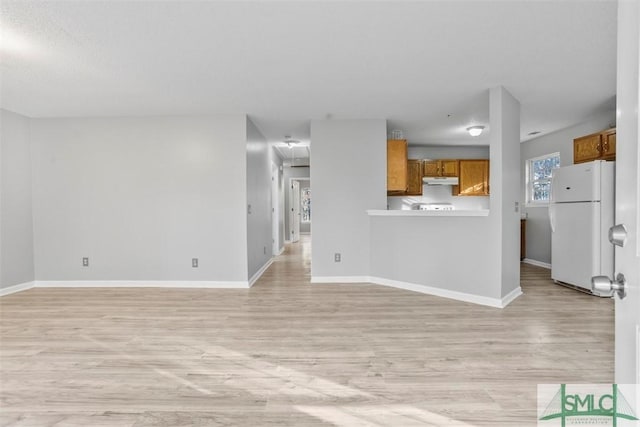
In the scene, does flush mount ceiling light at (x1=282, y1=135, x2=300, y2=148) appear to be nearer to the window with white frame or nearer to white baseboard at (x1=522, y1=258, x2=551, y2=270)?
the window with white frame

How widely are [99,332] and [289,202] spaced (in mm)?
7425

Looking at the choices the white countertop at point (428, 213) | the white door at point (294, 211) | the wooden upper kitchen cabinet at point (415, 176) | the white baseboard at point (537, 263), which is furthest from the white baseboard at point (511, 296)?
the white door at point (294, 211)

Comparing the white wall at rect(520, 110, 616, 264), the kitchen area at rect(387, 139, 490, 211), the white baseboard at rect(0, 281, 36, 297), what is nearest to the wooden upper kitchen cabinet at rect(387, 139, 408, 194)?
the kitchen area at rect(387, 139, 490, 211)

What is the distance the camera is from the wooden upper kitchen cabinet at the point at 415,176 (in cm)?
642

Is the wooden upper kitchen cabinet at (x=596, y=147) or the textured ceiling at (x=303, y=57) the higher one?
the textured ceiling at (x=303, y=57)

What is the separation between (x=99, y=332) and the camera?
2834 mm

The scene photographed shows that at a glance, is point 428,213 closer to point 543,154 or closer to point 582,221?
point 582,221

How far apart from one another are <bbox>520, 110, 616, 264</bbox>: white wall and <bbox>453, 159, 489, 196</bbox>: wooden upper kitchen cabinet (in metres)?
0.67

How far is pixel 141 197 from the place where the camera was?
178 inches

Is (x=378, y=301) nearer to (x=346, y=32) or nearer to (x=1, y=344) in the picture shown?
(x=346, y=32)

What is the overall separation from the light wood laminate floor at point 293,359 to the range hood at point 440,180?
3051mm

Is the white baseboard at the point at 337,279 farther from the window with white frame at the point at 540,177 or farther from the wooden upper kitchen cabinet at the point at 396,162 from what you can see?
the window with white frame at the point at 540,177

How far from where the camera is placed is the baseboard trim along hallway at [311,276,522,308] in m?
3.53

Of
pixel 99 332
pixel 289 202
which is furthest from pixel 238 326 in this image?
pixel 289 202
